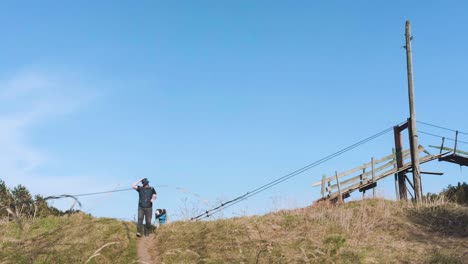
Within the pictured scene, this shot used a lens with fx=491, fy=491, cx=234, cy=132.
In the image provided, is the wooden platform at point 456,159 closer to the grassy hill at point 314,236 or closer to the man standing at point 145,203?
the grassy hill at point 314,236

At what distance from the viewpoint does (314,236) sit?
41.7 ft

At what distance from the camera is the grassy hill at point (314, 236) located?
1098 centimetres

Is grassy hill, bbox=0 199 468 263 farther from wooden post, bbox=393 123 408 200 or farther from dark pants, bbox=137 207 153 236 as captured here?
Answer: wooden post, bbox=393 123 408 200

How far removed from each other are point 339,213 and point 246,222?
290 centimetres

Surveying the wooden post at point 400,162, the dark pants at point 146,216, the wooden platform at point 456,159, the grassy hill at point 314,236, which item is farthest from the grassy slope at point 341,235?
the wooden platform at point 456,159

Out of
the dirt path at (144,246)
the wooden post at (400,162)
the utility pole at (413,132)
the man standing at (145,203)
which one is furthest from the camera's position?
A: the wooden post at (400,162)

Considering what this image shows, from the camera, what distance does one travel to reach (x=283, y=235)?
43.7ft

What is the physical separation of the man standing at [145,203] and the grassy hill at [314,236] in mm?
386

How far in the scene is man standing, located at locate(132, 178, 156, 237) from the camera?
15922 mm

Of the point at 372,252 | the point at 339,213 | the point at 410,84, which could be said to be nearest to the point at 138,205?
the point at 339,213

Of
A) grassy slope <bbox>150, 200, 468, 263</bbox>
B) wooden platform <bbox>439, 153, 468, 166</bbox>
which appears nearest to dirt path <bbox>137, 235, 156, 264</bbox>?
grassy slope <bbox>150, 200, 468, 263</bbox>

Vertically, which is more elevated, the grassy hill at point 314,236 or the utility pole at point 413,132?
the utility pole at point 413,132

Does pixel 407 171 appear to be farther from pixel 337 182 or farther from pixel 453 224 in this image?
pixel 453 224

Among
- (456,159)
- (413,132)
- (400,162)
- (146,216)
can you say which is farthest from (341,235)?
(456,159)
